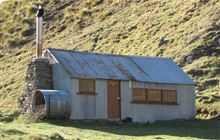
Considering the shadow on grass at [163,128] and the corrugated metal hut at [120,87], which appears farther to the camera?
the corrugated metal hut at [120,87]

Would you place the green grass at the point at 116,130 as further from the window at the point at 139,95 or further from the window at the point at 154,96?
the window at the point at 139,95

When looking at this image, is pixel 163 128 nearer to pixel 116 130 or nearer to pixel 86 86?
pixel 116 130

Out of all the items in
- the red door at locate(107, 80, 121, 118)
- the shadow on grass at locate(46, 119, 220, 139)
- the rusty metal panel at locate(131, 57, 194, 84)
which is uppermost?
the rusty metal panel at locate(131, 57, 194, 84)

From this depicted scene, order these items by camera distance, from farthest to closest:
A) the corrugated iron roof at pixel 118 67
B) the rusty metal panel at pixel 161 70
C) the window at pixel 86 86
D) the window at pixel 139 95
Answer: the rusty metal panel at pixel 161 70 → the window at pixel 139 95 → the corrugated iron roof at pixel 118 67 → the window at pixel 86 86

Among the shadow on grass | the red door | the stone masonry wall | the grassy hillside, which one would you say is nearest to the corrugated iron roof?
the red door

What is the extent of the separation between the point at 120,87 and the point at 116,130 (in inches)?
250

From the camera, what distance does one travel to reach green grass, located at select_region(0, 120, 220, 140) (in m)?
28.3

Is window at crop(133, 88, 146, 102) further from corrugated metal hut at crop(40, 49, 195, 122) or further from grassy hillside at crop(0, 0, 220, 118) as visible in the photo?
grassy hillside at crop(0, 0, 220, 118)

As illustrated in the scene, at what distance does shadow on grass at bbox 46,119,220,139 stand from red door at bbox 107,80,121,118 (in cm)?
134

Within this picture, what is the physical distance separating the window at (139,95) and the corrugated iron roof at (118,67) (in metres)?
0.69

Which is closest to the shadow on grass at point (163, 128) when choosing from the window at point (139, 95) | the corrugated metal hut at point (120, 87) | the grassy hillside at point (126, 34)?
the corrugated metal hut at point (120, 87)

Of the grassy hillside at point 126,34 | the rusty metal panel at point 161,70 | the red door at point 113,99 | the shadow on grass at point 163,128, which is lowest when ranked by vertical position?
the shadow on grass at point 163,128

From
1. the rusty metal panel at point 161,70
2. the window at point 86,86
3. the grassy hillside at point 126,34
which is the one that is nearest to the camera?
the window at point 86,86

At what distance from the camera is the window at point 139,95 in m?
40.9
